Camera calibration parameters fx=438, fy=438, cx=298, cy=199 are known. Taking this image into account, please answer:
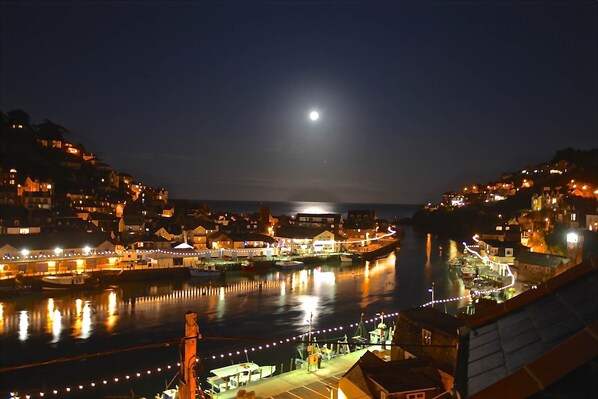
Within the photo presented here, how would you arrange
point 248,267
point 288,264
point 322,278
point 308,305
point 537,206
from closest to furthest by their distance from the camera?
point 308,305
point 322,278
point 248,267
point 288,264
point 537,206

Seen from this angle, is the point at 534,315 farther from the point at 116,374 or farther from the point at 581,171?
the point at 581,171

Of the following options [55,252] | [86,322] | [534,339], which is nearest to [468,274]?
[86,322]

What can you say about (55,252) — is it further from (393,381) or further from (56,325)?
(393,381)

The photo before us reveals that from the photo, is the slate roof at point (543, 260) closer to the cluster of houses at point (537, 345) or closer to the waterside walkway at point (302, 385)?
the waterside walkway at point (302, 385)

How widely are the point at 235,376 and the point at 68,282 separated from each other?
18040mm

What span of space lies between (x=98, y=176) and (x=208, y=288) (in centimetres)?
3621

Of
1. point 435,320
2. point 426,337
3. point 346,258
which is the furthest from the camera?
point 346,258

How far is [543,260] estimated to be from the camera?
2402 centimetres

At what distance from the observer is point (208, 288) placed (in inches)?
1118

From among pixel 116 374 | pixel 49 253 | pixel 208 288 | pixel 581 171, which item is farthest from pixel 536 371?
pixel 581 171

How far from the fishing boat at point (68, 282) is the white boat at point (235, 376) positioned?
16866 millimetres

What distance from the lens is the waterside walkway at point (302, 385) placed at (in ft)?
34.5

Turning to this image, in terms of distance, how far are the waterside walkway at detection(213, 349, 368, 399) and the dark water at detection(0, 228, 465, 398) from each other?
102 cm

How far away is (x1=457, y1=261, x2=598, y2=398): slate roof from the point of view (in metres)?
1.41
